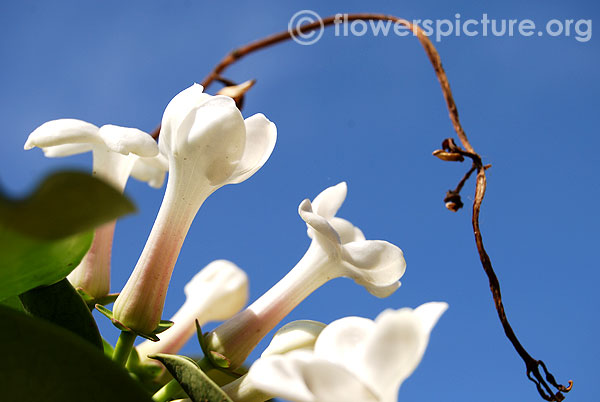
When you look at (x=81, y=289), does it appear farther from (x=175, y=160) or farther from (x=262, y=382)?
(x=262, y=382)

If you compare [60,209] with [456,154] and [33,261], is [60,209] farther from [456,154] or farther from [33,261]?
[456,154]

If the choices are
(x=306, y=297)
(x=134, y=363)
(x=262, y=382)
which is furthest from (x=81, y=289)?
(x=262, y=382)

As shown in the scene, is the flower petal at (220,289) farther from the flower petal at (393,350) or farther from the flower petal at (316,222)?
the flower petal at (393,350)

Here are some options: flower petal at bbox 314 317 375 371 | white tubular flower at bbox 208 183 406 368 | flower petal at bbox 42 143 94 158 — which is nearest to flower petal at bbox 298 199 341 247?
white tubular flower at bbox 208 183 406 368

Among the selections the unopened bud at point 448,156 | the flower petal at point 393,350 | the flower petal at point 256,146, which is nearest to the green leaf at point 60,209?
the flower petal at point 393,350

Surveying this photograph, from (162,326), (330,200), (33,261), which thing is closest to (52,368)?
(33,261)

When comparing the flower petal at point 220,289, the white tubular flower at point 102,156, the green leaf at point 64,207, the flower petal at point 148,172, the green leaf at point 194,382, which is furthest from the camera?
the flower petal at point 220,289

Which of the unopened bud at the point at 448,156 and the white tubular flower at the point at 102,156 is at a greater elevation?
the unopened bud at the point at 448,156
